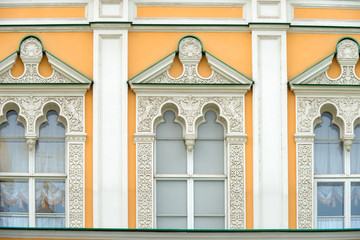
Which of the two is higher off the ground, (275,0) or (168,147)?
(275,0)

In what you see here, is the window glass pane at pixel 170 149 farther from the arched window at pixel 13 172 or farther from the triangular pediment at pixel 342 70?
the arched window at pixel 13 172

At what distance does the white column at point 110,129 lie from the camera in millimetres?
13344

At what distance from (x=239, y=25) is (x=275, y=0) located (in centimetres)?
82

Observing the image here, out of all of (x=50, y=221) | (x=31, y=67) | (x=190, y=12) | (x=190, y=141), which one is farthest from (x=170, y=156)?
(x=31, y=67)

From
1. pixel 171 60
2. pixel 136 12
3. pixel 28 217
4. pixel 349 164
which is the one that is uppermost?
pixel 136 12

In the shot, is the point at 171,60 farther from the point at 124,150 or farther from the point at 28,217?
the point at 28,217

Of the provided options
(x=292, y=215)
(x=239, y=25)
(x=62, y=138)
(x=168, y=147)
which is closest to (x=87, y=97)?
(x=62, y=138)

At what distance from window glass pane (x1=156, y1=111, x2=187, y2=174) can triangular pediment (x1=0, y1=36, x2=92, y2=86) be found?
1732 mm

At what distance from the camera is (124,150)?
1345 centimetres

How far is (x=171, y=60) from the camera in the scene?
44.8 ft

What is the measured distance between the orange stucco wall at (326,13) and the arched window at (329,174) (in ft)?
6.03

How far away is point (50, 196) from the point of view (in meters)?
13.6

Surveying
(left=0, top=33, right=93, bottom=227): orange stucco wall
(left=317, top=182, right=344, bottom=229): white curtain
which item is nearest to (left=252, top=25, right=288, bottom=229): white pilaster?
(left=317, top=182, right=344, bottom=229): white curtain

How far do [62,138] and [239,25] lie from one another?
3873 mm
